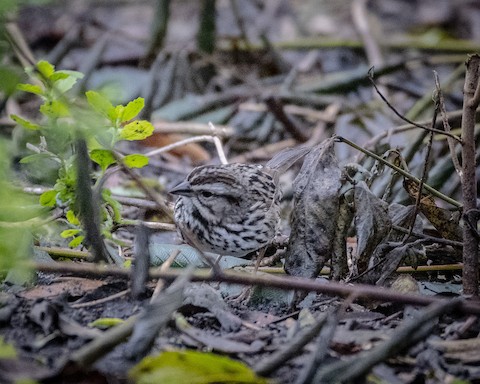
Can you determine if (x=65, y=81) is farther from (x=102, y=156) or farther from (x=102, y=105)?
(x=102, y=156)

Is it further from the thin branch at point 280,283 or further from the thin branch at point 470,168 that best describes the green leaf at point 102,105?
the thin branch at point 470,168

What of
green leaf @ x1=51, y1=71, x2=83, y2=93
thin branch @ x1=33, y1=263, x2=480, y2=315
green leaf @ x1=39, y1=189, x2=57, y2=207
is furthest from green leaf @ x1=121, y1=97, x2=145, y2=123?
thin branch @ x1=33, y1=263, x2=480, y2=315

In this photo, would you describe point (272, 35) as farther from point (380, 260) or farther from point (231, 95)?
point (380, 260)

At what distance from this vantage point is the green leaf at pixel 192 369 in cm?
239

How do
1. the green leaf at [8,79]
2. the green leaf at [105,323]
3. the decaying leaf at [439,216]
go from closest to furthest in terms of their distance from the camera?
the green leaf at [8,79] → the green leaf at [105,323] → the decaying leaf at [439,216]

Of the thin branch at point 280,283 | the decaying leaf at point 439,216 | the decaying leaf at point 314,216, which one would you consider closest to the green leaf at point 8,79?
the thin branch at point 280,283

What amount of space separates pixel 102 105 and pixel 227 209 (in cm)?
112

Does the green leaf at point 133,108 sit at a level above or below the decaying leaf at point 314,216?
above

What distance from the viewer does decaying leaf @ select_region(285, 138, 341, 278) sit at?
3.38m

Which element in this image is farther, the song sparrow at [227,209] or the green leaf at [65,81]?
the song sparrow at [227,209]

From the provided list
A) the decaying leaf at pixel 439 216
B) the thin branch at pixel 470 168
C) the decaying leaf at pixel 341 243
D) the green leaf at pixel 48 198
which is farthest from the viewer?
the decaying leaf at pixel 439 216

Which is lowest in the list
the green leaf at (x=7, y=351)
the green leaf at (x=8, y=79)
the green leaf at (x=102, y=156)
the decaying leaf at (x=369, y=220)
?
the green leaf at (x=7, y=351)

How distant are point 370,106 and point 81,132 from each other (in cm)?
446

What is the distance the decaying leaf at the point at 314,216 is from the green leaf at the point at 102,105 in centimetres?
86
